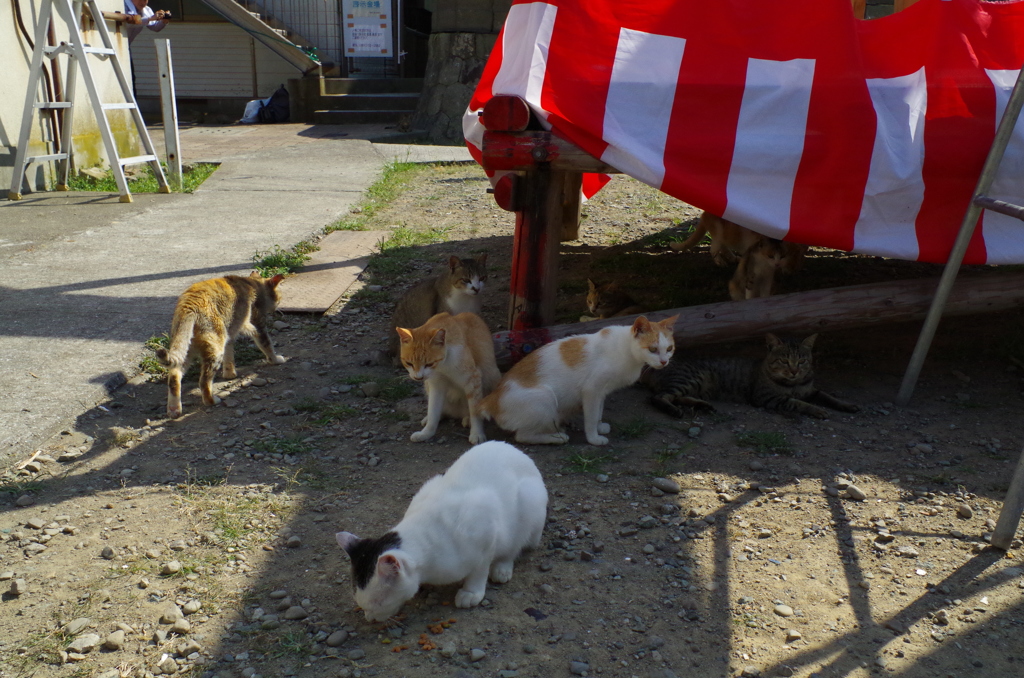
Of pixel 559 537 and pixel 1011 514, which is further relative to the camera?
pixel 559 537

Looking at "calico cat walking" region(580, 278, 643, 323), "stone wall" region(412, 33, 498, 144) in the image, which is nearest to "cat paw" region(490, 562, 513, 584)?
"calico cat walking" region(580, 278, 643, 323)

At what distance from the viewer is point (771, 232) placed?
3.97m

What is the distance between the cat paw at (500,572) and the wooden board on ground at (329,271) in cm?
313

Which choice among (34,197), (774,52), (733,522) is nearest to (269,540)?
(733,522)

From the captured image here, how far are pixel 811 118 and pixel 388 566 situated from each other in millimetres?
3009

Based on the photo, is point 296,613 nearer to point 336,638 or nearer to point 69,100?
point 336,638

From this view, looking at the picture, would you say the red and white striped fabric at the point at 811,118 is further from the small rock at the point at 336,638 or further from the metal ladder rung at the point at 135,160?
the metal ladder rung at the point at 135,160

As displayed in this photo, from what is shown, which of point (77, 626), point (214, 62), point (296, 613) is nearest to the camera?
point (77, 626)

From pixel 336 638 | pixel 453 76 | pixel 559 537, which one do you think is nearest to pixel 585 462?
pixel 559 537

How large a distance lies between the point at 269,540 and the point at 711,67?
10.0 ft

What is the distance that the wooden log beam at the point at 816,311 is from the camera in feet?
14.4

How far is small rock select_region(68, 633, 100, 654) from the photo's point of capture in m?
2.42

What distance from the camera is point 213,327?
4113 millimetres

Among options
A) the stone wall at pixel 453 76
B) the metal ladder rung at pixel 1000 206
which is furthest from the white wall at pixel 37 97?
the metal ladder rung at pixel 1000 206
